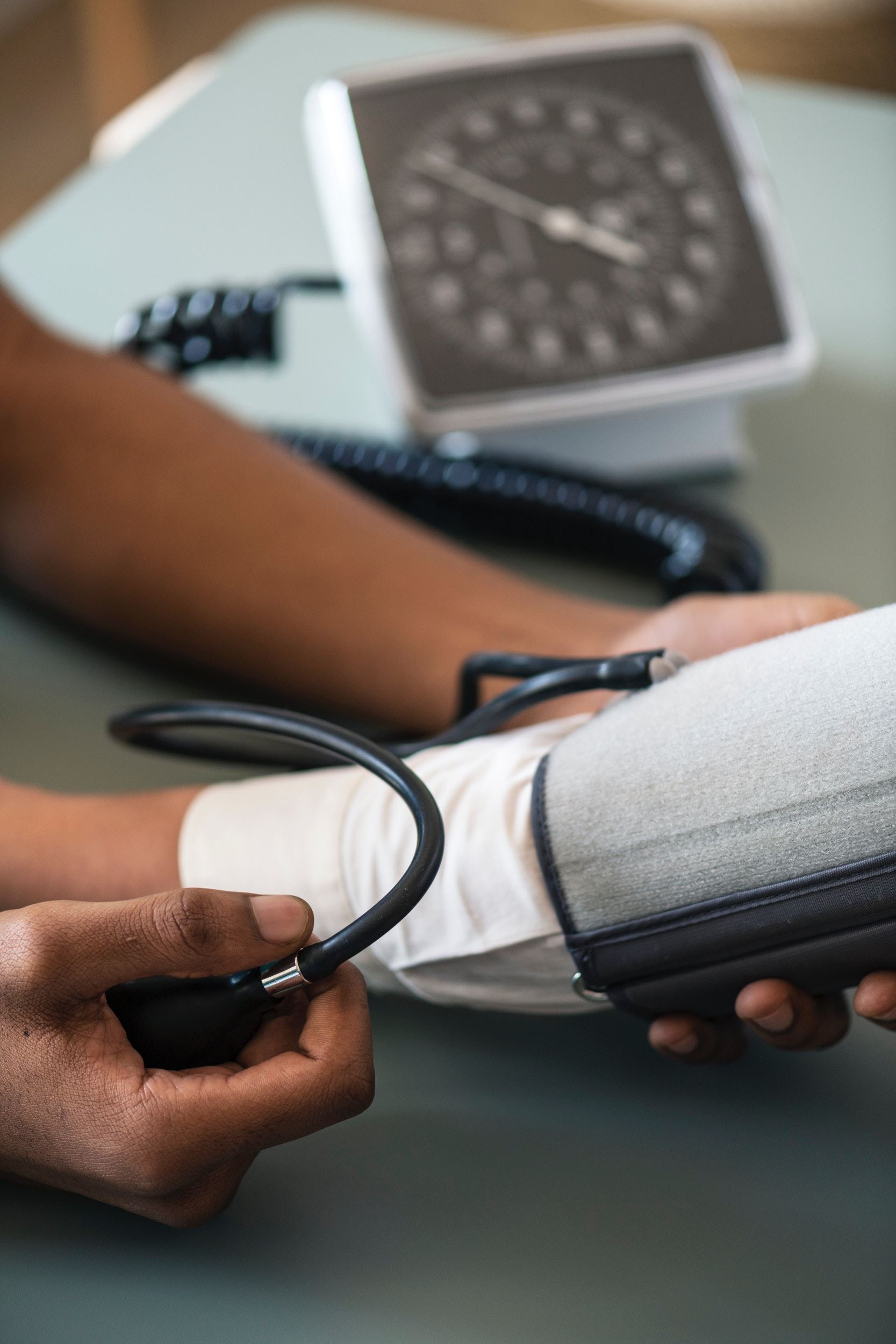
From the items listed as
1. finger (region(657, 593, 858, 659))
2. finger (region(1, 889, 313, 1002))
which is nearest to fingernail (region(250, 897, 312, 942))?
finger (region(1, 889, 313, 1002))

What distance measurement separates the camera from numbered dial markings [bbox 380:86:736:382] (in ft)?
2.81

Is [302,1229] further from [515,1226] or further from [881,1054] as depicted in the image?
[881,1054]

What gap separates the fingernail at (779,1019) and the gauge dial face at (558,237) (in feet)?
1.57

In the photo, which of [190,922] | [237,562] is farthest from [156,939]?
[237,562]

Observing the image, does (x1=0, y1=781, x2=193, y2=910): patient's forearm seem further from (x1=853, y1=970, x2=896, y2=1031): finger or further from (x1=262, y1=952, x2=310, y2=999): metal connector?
(x1=853, y1=970, x2=896, y2=1031): finger

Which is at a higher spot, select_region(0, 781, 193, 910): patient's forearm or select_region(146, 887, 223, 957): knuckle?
select_region(146, 887, 223, 957): knuckle

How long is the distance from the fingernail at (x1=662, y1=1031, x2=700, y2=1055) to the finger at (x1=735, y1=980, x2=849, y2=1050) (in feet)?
0.07

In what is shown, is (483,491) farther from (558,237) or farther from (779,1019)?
(779,1019)

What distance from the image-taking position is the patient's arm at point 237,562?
0.75 m

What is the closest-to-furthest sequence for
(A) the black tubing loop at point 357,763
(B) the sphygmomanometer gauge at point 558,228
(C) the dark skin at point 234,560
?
(A) the black tubing loop at point 357,763 → (C) the dark skin at point 234,560 → (B) the sphygmomanometer gauge at point 558,228

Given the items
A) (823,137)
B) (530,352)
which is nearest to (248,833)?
(530,352)

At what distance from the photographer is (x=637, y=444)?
2.91ft

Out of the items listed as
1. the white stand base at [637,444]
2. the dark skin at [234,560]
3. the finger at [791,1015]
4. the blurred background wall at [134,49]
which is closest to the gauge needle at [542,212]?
the white stand base at [637,444]

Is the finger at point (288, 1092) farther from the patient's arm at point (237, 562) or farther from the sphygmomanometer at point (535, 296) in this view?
the patient's arm at point (237, 562)
